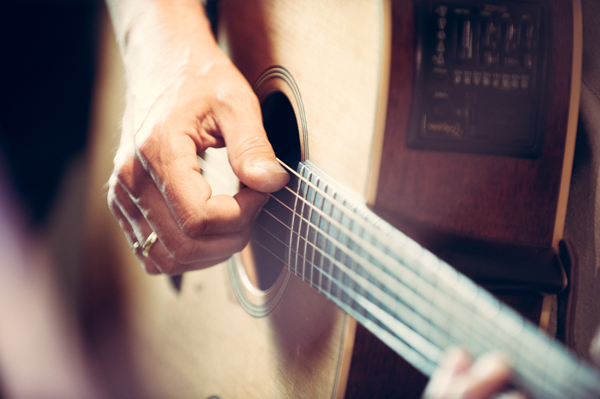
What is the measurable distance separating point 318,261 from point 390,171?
0.46 feet

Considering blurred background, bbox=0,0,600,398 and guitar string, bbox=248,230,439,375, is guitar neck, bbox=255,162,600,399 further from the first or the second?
blurred background, bbox=0,0,600,398

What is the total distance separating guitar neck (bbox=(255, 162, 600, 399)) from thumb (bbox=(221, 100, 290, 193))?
0.03 metres

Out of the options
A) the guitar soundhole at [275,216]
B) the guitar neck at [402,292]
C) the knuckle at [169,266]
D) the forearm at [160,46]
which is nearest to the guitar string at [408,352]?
the guitar neck at [402,292]

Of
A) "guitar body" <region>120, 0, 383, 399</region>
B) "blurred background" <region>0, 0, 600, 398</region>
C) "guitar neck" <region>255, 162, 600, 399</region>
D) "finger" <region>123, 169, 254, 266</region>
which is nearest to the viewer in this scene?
"guitar neck" <region>255, 162, 600, 399</region>

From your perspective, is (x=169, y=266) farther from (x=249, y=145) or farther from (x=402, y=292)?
(x=402, y=292)

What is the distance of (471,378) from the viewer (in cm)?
29

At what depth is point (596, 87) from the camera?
1.61ft

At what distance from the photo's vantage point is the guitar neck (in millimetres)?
283

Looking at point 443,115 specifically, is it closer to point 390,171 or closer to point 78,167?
point 390,171

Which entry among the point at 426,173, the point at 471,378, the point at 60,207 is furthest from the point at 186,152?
the point at 60,207

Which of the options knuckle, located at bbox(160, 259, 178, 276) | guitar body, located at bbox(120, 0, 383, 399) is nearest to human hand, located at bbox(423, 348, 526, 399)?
guitar body, located at bbox(120, 0, 383, 399)

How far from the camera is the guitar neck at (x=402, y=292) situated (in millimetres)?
283

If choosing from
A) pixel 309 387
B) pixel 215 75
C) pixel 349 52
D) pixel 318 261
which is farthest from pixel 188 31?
pixel 309 387

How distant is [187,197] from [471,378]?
1.17 ft
